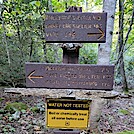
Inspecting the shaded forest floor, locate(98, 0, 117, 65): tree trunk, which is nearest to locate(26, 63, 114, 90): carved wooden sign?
locate(98, 0, 117, 65): tree trunk

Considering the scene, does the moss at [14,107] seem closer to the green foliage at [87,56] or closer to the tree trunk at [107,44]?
the tree trunk at [107,44]

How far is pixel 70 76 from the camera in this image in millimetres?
2172

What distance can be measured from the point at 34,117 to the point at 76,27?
3.65 metres

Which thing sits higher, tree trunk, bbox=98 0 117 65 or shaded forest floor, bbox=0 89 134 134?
tree trunk, bbox=98 0 117 65

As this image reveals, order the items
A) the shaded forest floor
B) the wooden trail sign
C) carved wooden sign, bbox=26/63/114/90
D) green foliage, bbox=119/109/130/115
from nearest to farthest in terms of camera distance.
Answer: carved wooden sign, bbox=26/63/114/90 < the wooden trail sign < the shaded forest floor < green foliage, bbox=119/109/130/115

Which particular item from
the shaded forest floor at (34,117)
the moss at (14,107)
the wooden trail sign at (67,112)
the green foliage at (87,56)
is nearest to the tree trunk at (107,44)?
the shaded forest floor at (34,117)

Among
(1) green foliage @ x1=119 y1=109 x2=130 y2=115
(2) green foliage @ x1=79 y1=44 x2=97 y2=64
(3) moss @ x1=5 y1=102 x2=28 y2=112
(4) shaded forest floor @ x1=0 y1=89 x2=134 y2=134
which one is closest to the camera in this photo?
(4) shaded forest floor @ x1=0 y1=89 x2=134 y2=134

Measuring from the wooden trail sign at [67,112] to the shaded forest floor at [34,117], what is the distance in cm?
188

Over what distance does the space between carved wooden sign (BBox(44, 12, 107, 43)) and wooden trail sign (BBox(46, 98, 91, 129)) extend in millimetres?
709

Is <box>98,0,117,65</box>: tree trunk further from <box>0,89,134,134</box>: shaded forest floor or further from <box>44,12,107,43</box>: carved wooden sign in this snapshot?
<box>44,12,107,43</box>: carved wooden sign

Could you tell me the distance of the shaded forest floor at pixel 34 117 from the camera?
4574 millimetres

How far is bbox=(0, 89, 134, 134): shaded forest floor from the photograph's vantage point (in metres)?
4.57

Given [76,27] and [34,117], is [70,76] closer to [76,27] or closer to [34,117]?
[76,27]

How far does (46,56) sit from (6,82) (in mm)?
1525
